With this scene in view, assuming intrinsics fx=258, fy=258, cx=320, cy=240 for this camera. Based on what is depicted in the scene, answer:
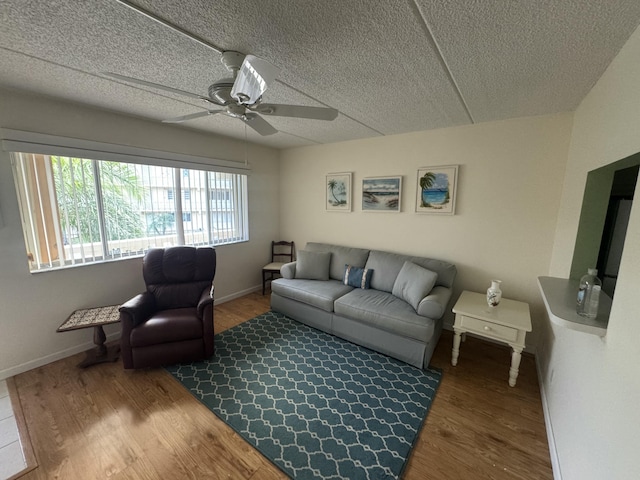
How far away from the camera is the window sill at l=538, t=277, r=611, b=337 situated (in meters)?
1.15

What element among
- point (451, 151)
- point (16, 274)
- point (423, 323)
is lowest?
point (423, 323)

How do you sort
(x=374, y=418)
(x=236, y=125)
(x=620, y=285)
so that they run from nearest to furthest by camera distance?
(x=620, y=285) < (x=374, y=418) < (x=236, y=125)

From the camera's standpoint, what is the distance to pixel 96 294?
267cm

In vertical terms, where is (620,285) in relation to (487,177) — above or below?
below

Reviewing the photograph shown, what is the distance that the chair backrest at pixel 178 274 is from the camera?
8.96 feet

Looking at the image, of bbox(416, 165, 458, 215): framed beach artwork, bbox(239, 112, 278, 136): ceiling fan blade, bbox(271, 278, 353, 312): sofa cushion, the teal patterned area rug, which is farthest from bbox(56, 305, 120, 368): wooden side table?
bbox(416, 165, 458, 215): framed beach artwork

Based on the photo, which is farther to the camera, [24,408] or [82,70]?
[24,408]

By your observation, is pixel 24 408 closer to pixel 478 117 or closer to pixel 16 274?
pixel 16 274

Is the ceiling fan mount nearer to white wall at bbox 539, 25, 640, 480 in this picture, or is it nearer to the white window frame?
the white window frame

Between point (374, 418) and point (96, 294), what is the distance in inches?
115

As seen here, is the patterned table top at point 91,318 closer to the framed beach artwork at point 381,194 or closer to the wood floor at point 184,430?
the wood floor at point 184,430

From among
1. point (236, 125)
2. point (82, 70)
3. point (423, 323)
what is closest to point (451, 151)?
point (423, 323)

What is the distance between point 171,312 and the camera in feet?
8.30

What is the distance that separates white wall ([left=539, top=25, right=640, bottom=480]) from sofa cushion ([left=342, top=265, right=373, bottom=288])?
1758 millimetres
